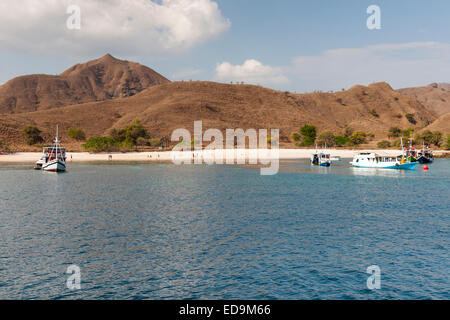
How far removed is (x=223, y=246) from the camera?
77.5 ft

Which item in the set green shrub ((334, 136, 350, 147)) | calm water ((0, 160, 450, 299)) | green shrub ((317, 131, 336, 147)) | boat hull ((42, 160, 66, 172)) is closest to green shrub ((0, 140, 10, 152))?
boat hull ((42, 160, 66, 172))

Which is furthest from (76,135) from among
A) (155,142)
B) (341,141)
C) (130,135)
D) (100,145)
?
(341,141)

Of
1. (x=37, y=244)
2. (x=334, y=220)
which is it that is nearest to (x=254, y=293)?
(x=37, y=244)

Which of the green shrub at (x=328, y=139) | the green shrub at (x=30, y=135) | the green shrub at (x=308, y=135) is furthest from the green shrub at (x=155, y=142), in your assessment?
the green shrub at (x=328, y=139)

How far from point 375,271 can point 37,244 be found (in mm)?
19838

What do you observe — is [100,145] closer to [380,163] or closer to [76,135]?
[76,135]

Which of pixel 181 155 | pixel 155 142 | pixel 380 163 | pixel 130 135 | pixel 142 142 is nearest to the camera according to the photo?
pixel 380 163

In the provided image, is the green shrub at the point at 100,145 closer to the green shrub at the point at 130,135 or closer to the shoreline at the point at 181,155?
the shoreline at the point at 181,155

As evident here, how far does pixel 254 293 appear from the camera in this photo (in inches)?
644

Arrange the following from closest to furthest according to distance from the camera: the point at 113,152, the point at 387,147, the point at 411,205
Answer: the point at 411,205, the point at 113,152, the point at 387,147

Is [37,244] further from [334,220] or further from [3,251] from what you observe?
[334,220]

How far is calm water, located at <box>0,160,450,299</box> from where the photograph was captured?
55.6ft

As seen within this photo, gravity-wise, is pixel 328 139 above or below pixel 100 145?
above

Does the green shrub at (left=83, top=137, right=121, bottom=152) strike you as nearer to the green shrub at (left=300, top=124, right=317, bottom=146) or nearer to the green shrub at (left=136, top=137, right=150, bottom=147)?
the green shrub at (left=136, top=137, right=150, bottom=147)
